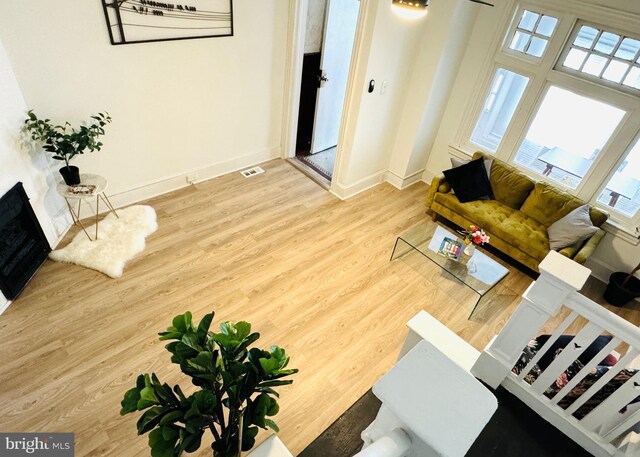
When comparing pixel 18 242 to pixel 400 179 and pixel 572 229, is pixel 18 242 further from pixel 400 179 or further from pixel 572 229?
pixel 572 229

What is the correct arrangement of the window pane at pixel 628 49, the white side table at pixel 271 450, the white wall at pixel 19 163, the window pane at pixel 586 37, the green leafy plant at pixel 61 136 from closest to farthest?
the white side table at pixel 271 450 → the white wall at pixel 19 163 → the green leafy plant at pixel 61 136 → the window pane at pixel 628 49 → the window pane at pixel 586 37

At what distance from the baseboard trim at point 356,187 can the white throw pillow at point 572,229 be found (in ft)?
6.67

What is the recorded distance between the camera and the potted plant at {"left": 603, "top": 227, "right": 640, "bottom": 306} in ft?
11.3

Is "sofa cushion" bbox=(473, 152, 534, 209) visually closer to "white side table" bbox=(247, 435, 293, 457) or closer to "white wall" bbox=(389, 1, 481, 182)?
"white wall" bbox=(389, 1, 481, 182)

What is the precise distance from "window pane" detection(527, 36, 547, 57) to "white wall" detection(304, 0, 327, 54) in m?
2.23

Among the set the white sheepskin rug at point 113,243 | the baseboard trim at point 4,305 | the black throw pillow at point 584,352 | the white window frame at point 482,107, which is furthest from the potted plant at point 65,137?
the white window frame at point 482,107

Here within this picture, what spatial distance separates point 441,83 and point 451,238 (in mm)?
1816

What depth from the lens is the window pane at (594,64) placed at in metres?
3.38

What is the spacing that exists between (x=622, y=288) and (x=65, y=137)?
16.4ft

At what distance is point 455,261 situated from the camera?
3.38 metres

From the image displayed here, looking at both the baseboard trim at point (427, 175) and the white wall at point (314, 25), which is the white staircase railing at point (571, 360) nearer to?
the baseboard trim at point (427, 175)

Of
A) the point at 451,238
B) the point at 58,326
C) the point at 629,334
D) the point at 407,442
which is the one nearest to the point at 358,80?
the point at 451,238

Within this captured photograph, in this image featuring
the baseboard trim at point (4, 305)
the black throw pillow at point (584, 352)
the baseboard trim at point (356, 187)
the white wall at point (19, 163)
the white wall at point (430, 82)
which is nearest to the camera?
the black throw pillow at point (584, 352)

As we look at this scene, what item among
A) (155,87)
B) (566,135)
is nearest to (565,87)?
(566,135)
